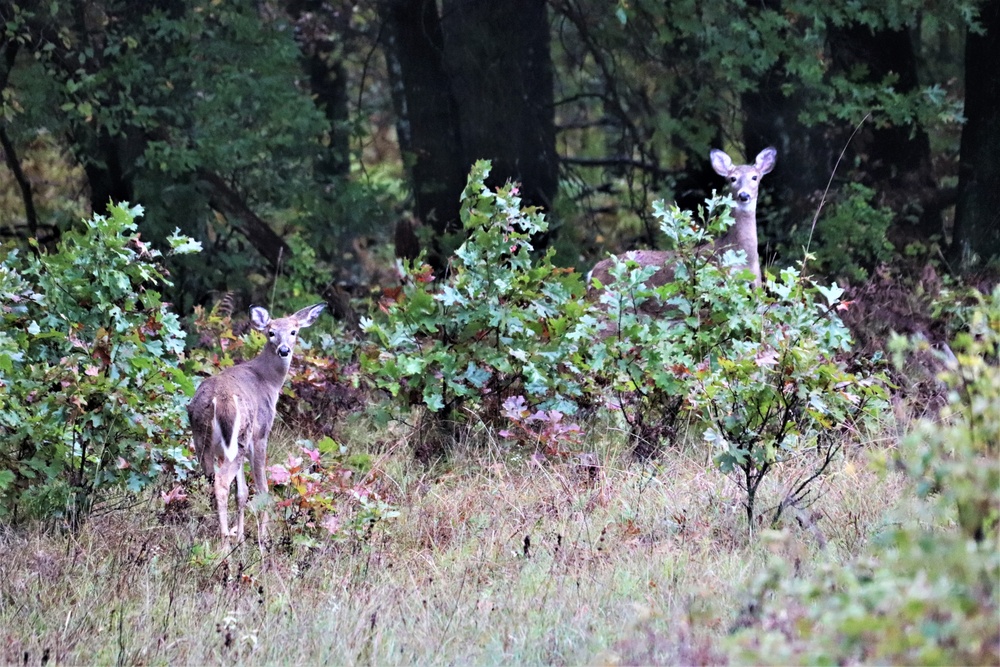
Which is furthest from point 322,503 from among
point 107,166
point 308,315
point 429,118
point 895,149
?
point 895,149

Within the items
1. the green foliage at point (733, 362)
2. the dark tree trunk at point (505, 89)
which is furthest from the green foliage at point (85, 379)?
the dark tree trunk at point (505, 89)

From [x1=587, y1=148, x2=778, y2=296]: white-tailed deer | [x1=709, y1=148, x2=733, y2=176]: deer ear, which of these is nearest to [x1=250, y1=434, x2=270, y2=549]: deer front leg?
[x1=587, y1=148, x2=778, y2=296]: white-tailed deer

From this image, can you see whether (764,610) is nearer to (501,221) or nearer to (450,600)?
(450,600)

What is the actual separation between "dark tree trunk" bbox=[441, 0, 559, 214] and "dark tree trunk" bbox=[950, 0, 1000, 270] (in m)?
3.87

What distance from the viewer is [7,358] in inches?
226

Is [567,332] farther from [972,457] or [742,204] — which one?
[972,457]

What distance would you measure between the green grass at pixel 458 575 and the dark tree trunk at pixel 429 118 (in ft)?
22.2

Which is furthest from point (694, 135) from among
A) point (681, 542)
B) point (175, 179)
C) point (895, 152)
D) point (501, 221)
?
point (681, 542)

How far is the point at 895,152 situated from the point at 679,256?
642 centimetres

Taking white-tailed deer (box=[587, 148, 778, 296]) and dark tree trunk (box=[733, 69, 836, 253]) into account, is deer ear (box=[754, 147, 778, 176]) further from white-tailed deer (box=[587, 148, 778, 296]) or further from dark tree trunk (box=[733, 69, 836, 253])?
dark tree trunk (box=[733, 69, 836, 253])

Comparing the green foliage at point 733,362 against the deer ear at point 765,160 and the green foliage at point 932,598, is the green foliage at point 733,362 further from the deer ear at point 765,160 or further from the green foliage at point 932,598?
the green foliage at point 932,598

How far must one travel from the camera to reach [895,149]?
13062mm

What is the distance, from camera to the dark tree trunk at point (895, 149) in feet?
40.7

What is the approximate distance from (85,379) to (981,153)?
8.44 m
